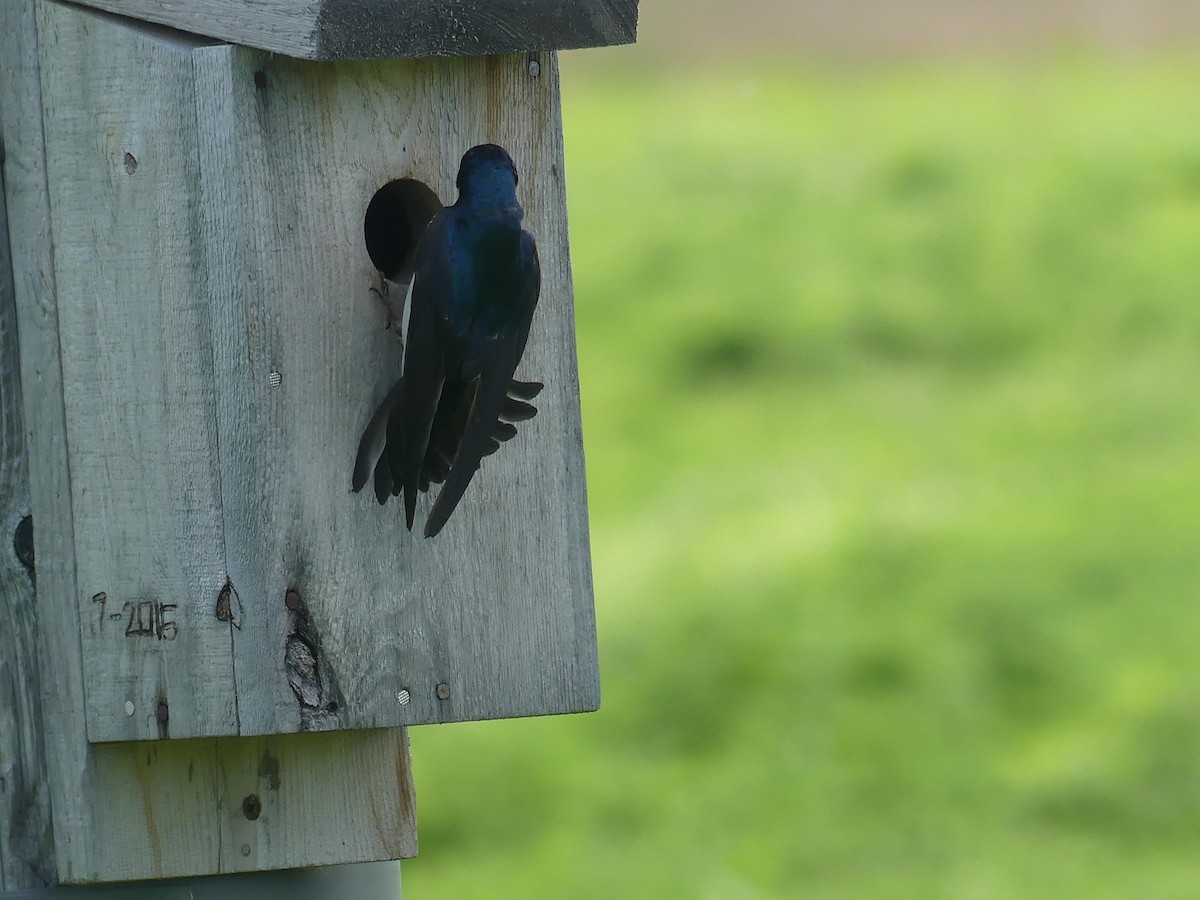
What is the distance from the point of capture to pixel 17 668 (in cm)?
240

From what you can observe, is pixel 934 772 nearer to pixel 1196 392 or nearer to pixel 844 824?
pixel 844 824

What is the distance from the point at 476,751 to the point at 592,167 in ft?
11.8

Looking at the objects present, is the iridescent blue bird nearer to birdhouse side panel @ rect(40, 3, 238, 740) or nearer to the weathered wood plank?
birdhouse side panel @ rect(40, 3, 238, 740)

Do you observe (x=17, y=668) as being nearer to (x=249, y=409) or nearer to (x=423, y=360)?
(x=249, y=409)

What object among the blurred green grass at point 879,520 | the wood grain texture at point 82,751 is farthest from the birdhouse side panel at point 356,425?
the blurred green grass at point 879,520

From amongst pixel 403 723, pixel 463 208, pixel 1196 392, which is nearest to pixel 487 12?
pixel 463 208

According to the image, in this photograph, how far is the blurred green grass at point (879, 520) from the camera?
16.4 feet

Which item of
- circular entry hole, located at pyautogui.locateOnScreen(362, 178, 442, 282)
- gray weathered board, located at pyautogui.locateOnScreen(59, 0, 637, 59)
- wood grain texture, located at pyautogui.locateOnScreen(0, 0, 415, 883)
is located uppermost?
gray weathered board, located at pyautogui.locateOnScreen(59, 0, 637, 59)

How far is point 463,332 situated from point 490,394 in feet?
0.26

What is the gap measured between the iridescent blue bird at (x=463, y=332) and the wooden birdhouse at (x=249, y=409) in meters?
0.13

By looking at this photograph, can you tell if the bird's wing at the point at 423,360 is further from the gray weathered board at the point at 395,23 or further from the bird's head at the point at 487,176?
the gray weathered board at the point at 395,23

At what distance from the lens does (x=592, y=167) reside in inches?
324

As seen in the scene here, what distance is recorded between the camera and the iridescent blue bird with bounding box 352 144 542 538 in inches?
86.0

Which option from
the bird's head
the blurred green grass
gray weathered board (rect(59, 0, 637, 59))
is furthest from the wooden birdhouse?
the blurred green grass
